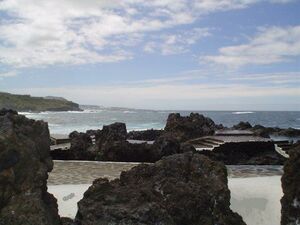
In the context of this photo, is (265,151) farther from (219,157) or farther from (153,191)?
(153,191)

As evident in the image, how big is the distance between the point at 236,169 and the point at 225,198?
6051mm

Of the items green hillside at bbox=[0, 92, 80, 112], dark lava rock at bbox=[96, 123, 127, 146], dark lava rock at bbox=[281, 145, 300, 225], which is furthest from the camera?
green hillside at bbox=[0, 92, 80, 112]

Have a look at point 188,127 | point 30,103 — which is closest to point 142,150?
point 188,127

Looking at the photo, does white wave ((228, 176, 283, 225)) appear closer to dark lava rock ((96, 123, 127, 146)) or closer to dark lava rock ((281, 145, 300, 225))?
dark lava rock ((281, 145, 300, 225))

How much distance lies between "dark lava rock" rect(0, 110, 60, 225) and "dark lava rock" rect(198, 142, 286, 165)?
34.7ft

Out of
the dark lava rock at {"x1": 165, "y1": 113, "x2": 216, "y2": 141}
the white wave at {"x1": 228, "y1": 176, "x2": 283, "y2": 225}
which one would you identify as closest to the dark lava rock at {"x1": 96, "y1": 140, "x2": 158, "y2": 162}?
the white wave at {"x1": 228, "y1": 176, "x2": 283, "y2": 225}

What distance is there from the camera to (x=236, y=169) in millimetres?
11133

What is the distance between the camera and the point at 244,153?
16281 mm

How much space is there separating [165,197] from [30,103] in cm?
15596

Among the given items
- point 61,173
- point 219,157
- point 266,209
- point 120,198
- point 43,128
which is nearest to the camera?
point 120,198

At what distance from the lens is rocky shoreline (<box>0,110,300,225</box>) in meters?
4.62

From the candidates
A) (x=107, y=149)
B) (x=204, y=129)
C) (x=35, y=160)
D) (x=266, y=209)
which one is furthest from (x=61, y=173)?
(x=204, y=129)

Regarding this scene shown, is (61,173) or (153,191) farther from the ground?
(153,191)

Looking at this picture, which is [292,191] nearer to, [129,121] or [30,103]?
[129,121]
